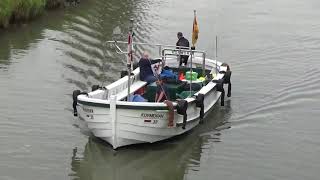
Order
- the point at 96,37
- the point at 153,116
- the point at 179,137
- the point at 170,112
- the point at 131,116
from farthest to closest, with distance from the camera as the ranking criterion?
the point at 96,37
the point at 179,137
the point at 170,112
the point at 153,116
the point at 131,116

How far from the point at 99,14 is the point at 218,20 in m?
6.33

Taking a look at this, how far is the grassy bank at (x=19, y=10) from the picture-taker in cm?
2536

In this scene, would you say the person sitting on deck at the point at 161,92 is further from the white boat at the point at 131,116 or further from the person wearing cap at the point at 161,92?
the white boat at the point at 131,116

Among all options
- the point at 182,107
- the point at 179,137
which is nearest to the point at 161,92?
the point at 179,137

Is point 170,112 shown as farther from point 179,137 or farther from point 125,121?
point 179,137

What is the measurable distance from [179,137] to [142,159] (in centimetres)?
162

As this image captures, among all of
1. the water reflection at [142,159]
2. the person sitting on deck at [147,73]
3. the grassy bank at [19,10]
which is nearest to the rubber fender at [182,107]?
the water reflection at [142,159]

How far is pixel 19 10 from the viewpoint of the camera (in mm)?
27203

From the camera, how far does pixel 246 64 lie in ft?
72.2

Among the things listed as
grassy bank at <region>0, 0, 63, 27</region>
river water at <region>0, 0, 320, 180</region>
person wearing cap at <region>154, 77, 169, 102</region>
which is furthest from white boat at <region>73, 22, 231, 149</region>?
grassy bank at <region>0, 0, 63, 27</region>

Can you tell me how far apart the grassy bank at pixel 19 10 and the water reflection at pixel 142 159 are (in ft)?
43.2

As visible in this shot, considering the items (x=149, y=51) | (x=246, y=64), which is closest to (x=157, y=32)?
(x=149, y=51)

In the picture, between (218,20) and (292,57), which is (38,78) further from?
(218,20)

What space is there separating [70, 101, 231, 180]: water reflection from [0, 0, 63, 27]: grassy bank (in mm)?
13170
